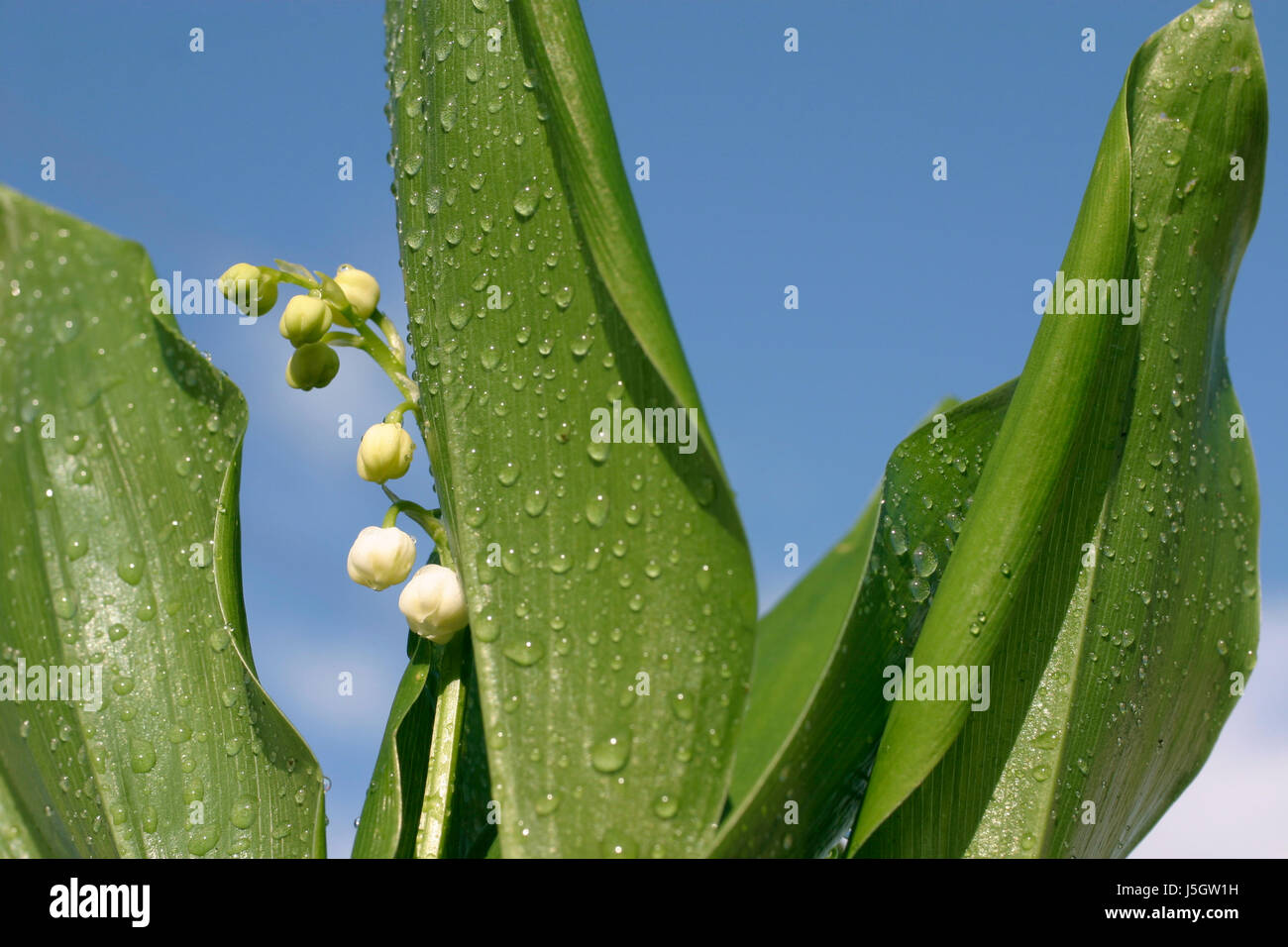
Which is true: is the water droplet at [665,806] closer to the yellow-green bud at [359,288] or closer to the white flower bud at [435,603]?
the white flower bud at [435,603]

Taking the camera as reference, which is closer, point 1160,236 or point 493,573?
point 493,573

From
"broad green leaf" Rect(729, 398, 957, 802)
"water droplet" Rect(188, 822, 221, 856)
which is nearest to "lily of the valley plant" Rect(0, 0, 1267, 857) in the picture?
"water droplet" Rect(188, 822, 221, 856)

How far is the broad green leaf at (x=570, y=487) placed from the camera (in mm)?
478

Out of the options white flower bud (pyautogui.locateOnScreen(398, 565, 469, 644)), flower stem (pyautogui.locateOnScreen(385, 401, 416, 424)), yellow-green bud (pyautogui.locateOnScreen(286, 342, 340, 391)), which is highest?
yellow-green bud (pyautogui.locateOnScreen(286, 342, 340, 391))

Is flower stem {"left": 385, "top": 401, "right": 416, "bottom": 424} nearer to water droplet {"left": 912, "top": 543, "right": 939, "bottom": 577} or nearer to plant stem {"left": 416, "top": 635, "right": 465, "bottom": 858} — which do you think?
plant stem {"left": 416, "top": 635, "right": 465, "bottom": 858}

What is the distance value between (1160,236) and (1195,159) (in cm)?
6

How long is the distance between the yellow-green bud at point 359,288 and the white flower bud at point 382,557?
0.17 meters

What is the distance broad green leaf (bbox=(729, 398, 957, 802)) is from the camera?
90 centimetres

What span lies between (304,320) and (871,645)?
461mm

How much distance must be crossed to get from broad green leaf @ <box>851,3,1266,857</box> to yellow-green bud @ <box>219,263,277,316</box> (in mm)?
539
